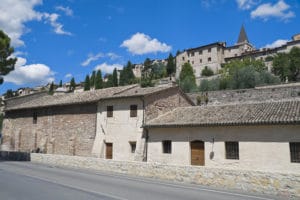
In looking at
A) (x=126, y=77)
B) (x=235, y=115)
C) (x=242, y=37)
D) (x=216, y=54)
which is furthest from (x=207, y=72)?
(x=235, y=115)

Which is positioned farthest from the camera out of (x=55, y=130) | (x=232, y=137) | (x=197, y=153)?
(x=55, y=130)

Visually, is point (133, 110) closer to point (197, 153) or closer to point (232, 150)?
point (197, 153)

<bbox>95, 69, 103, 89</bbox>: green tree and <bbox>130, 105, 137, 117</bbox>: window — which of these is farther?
<bbox>95, 69, 103, 89</bbox>: green tree

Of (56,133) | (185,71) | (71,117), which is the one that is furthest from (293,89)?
(185,71)

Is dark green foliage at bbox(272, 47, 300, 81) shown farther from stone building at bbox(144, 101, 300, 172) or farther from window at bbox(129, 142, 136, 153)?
window at bbox(129, 142, 136, 153)

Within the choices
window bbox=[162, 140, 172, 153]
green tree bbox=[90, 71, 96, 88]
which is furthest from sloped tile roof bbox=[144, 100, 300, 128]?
green tree bbox=[90, 71, 96, 88]

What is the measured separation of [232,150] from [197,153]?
2.68 m

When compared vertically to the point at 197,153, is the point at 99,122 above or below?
above

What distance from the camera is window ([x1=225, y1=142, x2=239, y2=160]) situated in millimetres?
19188

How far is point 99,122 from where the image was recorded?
2762 centimetres

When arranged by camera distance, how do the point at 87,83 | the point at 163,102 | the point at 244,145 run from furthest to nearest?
1. the point at 87,83
2. the point at 163,102
3. the point at 244,145

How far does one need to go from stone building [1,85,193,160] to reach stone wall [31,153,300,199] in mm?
5144

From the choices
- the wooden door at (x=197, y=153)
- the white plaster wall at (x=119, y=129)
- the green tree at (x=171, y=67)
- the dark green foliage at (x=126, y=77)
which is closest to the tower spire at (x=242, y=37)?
the green tree at (x=171, y=67)

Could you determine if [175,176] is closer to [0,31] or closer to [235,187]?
[235,187]
